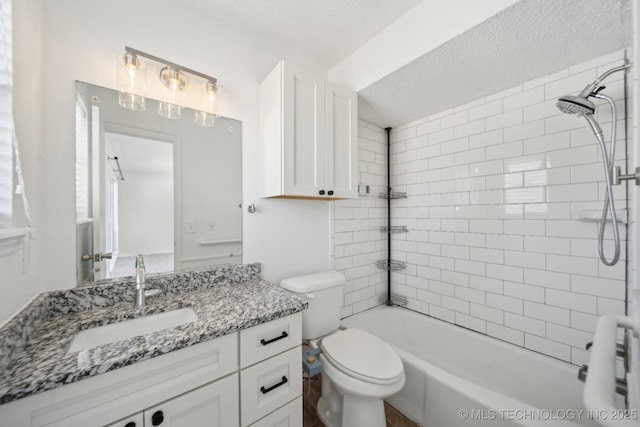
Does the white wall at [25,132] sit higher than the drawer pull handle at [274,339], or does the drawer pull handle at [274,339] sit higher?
the white wall at [25,132]

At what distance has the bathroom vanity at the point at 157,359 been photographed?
65 cm

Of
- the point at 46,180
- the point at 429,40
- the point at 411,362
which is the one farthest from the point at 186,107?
the point at 411,362

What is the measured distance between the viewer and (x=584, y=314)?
4.47 feet

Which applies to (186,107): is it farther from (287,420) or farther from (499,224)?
(499,224)

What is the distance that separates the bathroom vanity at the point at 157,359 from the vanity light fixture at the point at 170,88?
0.90m

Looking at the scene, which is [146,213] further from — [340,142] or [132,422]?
[340,142]

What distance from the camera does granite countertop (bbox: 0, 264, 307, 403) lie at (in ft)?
2.11

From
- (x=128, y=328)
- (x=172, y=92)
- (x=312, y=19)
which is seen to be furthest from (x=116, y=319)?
(x=312, y=19)

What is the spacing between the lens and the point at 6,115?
2.37 feet

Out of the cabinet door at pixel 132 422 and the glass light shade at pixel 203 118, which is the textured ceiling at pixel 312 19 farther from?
the cabinet door at pixel 132 422

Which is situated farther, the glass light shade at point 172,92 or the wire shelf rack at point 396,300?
the wire shelf rack at point 396,300

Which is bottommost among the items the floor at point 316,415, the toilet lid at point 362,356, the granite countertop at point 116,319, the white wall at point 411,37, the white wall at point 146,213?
the floor at point 316,415

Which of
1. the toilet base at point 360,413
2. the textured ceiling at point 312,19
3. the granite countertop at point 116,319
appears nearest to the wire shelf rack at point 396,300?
the toilet base at point 360,413

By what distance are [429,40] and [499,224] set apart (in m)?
1.29
